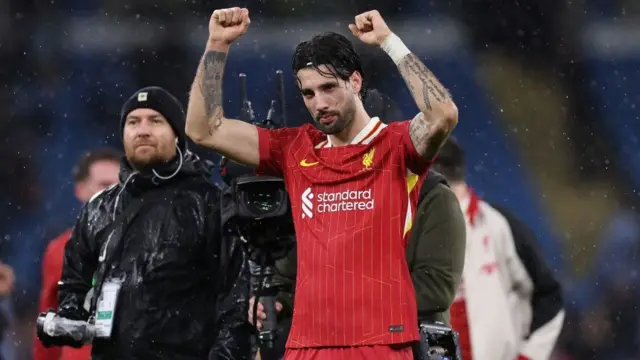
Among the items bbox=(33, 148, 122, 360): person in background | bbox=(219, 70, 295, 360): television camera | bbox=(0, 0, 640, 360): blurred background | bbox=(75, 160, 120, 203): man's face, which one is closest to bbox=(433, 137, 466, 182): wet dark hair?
bbox=(0, 0, 640, 360): blurred background

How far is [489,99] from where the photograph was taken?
8.60 m

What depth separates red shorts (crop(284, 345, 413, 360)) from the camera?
12.3 ft

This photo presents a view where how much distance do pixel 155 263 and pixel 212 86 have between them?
1.10 meters

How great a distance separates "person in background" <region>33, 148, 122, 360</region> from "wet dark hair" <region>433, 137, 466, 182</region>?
1.69 m

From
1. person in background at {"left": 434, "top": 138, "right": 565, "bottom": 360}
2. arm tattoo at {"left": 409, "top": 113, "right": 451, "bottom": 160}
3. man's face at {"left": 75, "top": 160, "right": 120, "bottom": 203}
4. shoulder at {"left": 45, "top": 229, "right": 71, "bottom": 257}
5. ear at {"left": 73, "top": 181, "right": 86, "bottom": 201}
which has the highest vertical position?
arm tattoo at {"left": 409, "top": 113, "right": 451, "bottom": 160}

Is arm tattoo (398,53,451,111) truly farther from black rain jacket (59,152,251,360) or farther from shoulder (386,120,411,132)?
black rain jacket (59,152,251,360)

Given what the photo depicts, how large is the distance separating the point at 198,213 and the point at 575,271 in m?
3.94

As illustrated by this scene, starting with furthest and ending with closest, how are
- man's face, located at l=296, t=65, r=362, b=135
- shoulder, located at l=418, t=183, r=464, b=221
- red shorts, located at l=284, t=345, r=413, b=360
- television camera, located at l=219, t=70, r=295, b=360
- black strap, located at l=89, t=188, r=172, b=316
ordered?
black strap, located at l=89, t=188, r=172, b=316 → shoulder, located at l=418, t=183, r=464, b=221 → television camera, located at l=219, t=70, r=295, b=360 → man's face, located at l=296, t=65, r=362, b=135 → red shorts, located at l=284, t=345, r=413, b=360

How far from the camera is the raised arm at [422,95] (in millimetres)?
3811

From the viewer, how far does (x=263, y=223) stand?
14.6ft

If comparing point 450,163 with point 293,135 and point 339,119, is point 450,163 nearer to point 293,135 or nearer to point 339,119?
point 293,135

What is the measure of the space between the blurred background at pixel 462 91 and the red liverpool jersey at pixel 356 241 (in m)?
4.47

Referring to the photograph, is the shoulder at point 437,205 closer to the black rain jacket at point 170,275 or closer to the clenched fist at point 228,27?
the black rain jacket at point 170,275

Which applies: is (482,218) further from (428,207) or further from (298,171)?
(298,171)
